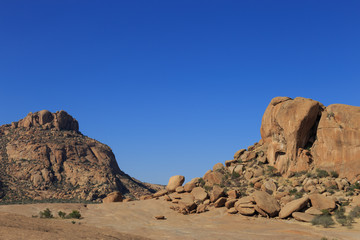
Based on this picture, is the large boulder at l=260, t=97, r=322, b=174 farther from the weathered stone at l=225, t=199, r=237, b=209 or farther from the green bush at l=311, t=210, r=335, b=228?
the green bush at l=311, t=210, r=335, b=228

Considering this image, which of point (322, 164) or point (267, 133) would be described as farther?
point (267, 133)

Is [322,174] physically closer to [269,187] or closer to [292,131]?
[292,131]

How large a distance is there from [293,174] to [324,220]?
33.2ft

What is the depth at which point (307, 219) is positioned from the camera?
26.1 meters

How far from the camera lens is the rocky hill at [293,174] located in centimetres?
2853

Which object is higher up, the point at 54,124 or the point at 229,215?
the point at 54,124

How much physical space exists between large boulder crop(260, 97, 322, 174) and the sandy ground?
32.0 ft

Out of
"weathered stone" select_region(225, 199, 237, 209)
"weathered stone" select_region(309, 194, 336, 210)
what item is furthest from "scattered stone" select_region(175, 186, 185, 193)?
"weathered stone" select_region(309, 194, 336, 210)

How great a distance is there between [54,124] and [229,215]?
232 ft

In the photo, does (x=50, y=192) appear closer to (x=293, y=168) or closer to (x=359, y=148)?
(x=293, y=168)

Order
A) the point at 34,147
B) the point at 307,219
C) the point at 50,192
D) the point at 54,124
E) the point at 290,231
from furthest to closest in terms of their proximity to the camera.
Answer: the point at 54,124 → the point at 34,147 → the point at 50,192 → the point at 307,219 → the point at 290,231

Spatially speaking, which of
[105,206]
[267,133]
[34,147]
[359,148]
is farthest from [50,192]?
[359,148]

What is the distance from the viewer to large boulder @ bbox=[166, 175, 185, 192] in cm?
4024

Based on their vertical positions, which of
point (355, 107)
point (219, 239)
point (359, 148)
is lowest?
point (219, 239)
